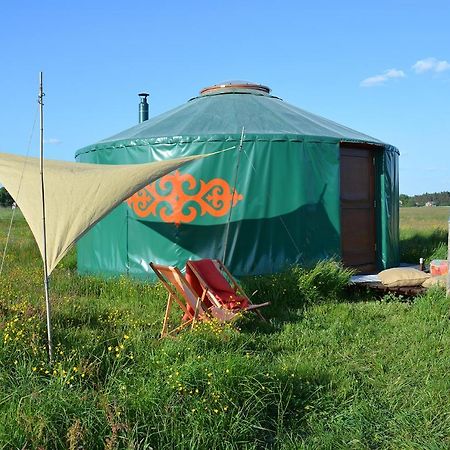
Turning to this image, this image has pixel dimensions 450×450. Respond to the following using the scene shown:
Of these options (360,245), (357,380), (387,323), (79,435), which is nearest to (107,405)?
(79,435)

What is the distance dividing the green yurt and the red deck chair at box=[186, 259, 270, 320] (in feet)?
4.33

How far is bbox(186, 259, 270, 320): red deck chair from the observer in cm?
522

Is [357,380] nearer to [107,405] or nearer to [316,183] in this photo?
[107,405]

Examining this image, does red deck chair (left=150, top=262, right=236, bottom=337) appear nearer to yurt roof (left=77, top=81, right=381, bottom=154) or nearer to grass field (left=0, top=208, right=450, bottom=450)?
grass field (left=0, top=208, right=450, bottom=450)

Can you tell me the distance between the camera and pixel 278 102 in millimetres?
8812

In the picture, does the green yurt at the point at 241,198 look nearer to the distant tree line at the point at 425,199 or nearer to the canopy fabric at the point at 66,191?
the canopy fabric at the point at 66,191

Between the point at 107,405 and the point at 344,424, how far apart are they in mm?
1313

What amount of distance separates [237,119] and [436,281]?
123 inches

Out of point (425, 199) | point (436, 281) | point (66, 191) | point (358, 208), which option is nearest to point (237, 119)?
point (358, 208)

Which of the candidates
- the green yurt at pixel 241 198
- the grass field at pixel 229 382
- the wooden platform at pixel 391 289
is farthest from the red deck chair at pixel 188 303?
the wooden platform at pixel 391 289

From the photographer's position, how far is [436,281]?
6.32 meters

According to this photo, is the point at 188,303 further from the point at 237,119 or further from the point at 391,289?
the point at 237,119

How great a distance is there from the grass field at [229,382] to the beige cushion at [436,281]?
0.61 metres

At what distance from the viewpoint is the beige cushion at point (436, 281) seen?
617 cm
